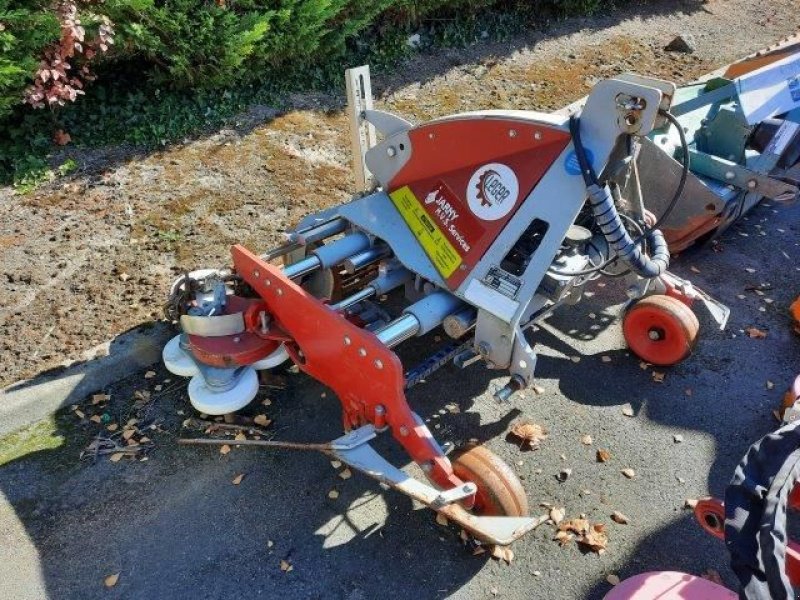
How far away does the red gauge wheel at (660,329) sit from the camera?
4367mm

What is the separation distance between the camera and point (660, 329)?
4488 mm

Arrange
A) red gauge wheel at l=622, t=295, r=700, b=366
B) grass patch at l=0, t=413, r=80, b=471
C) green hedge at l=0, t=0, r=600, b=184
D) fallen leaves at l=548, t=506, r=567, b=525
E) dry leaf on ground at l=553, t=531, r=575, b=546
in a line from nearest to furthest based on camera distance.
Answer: dry leaf on ground at l=553, t=531, r=575, b=546 → fallen leaves at l=548, t=506, r=567, b=525 → grass patch at l=0, t=413, r=80, b=471 → red gauge wheel at l=622, t=295, r=700, b=366 → green hedge at l=0, t=0, r=600, b=184

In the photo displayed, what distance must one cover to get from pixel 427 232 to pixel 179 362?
169cm

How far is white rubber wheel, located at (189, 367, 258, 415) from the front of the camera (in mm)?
3926

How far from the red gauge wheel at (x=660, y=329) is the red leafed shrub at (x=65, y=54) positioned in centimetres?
472

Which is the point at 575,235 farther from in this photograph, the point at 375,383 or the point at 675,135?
the point at 675,135

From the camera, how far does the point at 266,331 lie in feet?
12.8

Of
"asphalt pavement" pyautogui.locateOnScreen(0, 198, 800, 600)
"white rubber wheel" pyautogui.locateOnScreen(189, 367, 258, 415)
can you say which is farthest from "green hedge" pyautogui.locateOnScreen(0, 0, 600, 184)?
"white rubber wheel" pyautogui.locateOnScreen(189, 367, 258, 415)

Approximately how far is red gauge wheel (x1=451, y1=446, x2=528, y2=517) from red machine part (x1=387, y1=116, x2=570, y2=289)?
0.95 m

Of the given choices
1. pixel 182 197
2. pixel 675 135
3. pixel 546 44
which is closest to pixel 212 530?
pixel 182 197

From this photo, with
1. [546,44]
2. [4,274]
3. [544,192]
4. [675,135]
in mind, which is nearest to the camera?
[544,192]

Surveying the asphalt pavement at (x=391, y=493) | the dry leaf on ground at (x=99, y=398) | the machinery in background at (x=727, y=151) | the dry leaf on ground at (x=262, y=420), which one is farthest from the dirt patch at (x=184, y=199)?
the machinery in background at (x=727, y=151)

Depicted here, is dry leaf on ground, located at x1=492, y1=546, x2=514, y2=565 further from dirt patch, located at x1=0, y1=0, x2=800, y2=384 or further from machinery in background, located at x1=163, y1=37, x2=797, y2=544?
dirt patch, located at x1=0, y1=0, x2=800, y2=384

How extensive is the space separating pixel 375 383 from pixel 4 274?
120 inches
